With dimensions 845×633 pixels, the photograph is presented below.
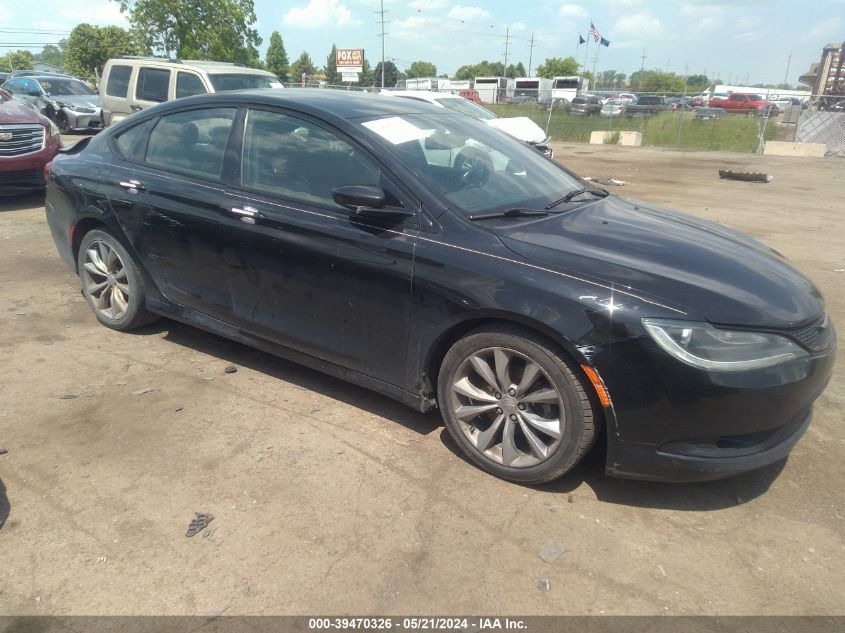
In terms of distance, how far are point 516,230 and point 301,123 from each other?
1.39 metres

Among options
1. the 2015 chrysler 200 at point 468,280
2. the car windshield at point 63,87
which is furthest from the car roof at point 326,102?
the car windshield at point 63,87

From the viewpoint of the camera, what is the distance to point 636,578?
2389mm

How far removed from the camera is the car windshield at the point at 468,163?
3152mm

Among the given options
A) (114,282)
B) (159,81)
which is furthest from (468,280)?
(159,81)

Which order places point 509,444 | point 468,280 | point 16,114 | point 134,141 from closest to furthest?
point 468,280 < point 509,444 < point 134,141 < point 16,114

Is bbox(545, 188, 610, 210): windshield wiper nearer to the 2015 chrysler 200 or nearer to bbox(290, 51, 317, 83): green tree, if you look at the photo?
the 2015 chrysler 200

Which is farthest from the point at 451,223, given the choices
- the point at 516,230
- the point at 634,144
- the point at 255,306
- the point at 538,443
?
the point at 634,144

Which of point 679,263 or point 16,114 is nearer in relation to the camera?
point 679,263

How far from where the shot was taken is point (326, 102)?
3545 millimetres

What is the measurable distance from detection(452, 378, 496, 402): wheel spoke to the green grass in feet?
73.1

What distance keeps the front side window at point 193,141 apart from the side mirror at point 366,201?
3.57 feet

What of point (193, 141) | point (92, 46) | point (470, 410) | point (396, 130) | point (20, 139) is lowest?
point (470, 410)

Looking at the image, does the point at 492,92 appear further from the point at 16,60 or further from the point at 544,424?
the point at 16,60

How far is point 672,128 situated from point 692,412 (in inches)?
996
